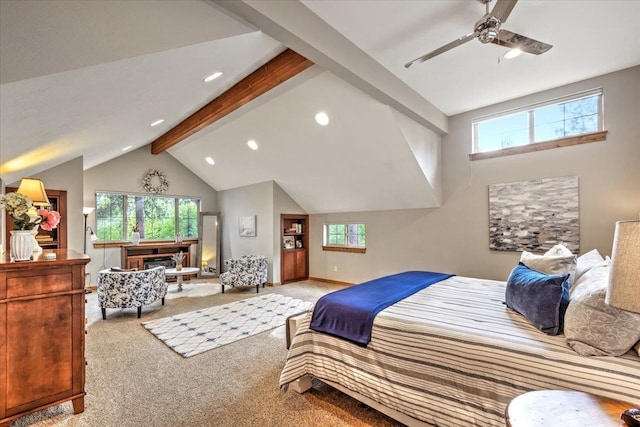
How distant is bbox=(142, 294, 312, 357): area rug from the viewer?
344cm

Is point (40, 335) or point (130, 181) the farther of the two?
point (130, 181)

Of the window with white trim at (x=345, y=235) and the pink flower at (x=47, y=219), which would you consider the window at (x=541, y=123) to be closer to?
the window with white trim at (x=345, y=235)

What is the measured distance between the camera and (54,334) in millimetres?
2070

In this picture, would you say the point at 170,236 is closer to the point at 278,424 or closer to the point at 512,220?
the point at 278,424

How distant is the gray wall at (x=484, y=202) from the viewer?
137 inches

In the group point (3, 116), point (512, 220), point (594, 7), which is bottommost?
point (512, 220)

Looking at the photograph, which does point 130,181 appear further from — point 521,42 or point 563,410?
point 563,410

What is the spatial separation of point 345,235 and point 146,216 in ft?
16.5

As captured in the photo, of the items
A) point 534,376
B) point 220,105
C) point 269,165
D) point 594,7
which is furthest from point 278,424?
point 269,165

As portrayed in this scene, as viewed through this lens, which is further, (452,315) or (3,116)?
(452,315)

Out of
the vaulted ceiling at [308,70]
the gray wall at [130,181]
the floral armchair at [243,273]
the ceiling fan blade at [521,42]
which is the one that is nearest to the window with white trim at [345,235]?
the vaulted ceiling at [308,70]

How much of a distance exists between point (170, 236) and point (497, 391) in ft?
25.8

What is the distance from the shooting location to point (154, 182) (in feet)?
24.5

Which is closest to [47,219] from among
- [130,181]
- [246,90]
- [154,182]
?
[246,90]
